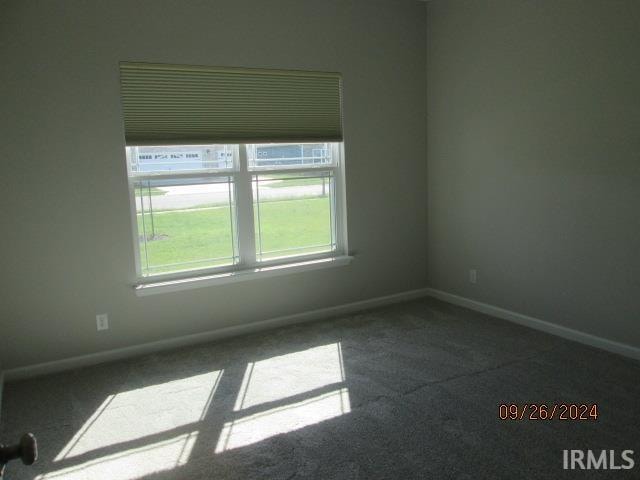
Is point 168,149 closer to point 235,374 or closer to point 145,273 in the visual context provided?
point 145,273

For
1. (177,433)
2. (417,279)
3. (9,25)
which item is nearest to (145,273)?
(177,433)

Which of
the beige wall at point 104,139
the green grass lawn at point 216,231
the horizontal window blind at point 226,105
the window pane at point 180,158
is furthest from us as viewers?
the green grass lawn at point 216,231

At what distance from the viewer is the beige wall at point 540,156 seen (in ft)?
11.2

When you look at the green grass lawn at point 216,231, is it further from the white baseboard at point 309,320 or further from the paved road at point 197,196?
the white baseboard at point 309,320

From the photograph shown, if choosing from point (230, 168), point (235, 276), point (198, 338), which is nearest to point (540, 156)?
point (230, 168)

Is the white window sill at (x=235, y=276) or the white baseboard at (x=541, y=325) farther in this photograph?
the white window sill at (x=235, y=276)

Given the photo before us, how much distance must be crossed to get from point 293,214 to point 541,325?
2116mm

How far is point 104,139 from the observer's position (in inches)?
140

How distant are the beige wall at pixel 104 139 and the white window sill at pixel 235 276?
0.25 feet

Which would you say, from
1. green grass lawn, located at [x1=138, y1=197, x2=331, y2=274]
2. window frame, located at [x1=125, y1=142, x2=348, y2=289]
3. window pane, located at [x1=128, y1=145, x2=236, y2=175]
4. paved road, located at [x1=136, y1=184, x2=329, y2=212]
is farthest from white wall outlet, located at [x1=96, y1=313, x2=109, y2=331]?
window pane, located at [x1=128, y1=145, x2=236, y2=175]

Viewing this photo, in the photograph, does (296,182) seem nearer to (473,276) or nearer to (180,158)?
(180,158)

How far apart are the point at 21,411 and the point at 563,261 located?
364 cm
